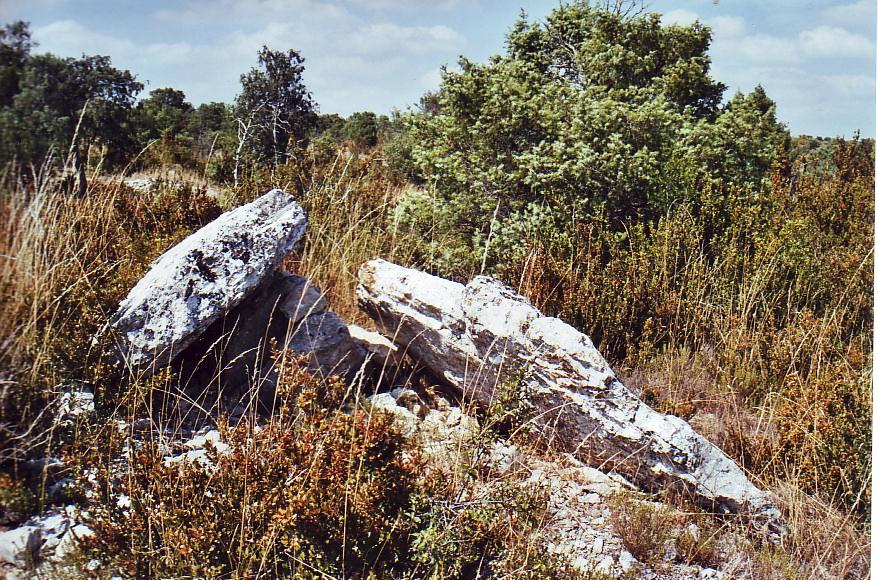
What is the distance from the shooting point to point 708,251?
194 inches

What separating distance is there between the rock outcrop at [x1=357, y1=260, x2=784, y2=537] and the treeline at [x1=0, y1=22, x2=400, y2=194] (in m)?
1.78

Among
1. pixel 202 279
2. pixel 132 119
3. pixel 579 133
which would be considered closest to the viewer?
pixel 202 279

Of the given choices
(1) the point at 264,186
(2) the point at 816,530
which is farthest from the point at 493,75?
(2) the point at 816,530

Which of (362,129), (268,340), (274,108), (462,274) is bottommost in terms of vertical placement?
(268,340)

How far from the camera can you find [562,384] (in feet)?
10.8

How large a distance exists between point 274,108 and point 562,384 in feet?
→ 12.3

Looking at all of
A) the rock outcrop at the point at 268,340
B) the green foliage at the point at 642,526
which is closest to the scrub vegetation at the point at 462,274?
the green foliage at the point at 642,526

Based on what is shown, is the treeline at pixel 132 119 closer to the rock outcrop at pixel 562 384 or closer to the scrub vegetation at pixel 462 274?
the scrub vegetation at pixel 462 274

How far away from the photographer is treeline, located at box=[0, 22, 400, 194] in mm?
2752

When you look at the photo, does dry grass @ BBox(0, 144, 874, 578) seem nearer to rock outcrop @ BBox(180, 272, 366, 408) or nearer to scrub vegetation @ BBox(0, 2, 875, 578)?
scrub vegetation @ BBox(0, 2, 875, 578)

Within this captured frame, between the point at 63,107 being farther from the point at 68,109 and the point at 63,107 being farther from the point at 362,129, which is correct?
the point at 362,129

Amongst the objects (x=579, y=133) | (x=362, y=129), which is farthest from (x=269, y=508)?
(x=362, y=129)

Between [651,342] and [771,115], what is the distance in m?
3.87

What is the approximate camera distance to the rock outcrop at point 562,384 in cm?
308
